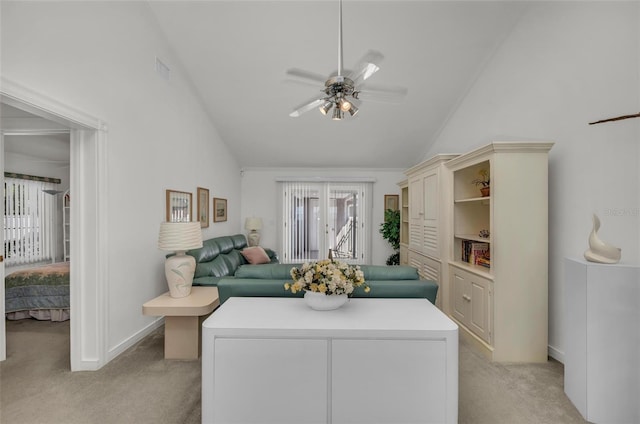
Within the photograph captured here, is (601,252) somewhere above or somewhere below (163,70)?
below

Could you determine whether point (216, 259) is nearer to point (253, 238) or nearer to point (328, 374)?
point (253, 238)

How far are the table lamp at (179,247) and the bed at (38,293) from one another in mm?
1776

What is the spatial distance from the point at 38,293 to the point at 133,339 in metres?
1.58

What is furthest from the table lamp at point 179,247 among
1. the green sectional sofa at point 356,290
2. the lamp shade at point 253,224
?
the lamp shade at point 253,224

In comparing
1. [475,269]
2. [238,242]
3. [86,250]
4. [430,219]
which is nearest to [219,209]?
[238,242]

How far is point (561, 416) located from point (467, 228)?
2.07 metres

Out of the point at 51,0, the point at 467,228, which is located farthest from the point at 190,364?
the point at 467,228

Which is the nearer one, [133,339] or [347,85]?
[347,85]

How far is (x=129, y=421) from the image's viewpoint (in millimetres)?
1931

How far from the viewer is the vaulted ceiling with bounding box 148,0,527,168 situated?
342 centimetres

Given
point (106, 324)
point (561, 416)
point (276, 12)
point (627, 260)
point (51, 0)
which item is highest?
point (276, 12)

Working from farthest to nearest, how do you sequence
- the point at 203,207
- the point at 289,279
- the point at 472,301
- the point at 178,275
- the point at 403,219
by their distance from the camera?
the point at 403,219
the point at 203,207
the point at 472,301
the point at 178,275
the point at 289,279

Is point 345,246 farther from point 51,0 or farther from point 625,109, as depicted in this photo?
point 51,0

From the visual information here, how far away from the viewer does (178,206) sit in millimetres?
3945
